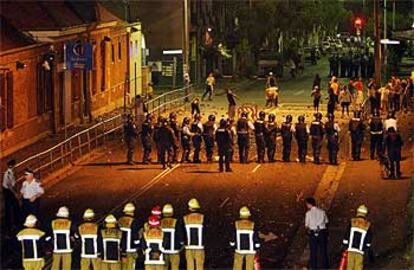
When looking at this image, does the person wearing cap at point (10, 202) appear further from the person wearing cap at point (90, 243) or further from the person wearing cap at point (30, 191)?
the person wearing cap at point (90, 243)

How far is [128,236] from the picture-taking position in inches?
691

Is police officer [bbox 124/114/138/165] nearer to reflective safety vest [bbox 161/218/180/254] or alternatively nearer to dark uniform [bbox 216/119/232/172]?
dark uniform [bbox 216/119/232/172]

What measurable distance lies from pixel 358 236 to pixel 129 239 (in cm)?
387

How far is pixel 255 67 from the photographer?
71.7 meters

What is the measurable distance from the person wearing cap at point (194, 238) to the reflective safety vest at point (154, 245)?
712 mm

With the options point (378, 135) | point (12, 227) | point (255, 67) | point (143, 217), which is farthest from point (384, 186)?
point (255, 67)

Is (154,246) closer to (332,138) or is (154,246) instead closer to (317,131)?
(317,131)

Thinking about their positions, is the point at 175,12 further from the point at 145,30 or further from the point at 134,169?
the point at 134,169

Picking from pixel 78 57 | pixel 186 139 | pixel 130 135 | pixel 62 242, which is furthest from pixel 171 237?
pixel 78 57

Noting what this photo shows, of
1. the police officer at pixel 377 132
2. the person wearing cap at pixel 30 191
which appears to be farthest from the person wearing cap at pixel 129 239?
the police officer at pixel 377 132

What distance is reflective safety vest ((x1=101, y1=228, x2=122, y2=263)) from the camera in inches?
686

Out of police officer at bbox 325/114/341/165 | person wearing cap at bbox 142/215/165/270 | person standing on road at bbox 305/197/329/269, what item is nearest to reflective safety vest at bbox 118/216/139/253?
person wearing cap at bbox 142/215/165/270

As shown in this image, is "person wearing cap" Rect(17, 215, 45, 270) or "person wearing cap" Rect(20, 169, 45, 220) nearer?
"person wearing cap" Rect(17, 215, 45, 270)

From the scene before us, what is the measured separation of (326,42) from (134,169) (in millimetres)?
78928
